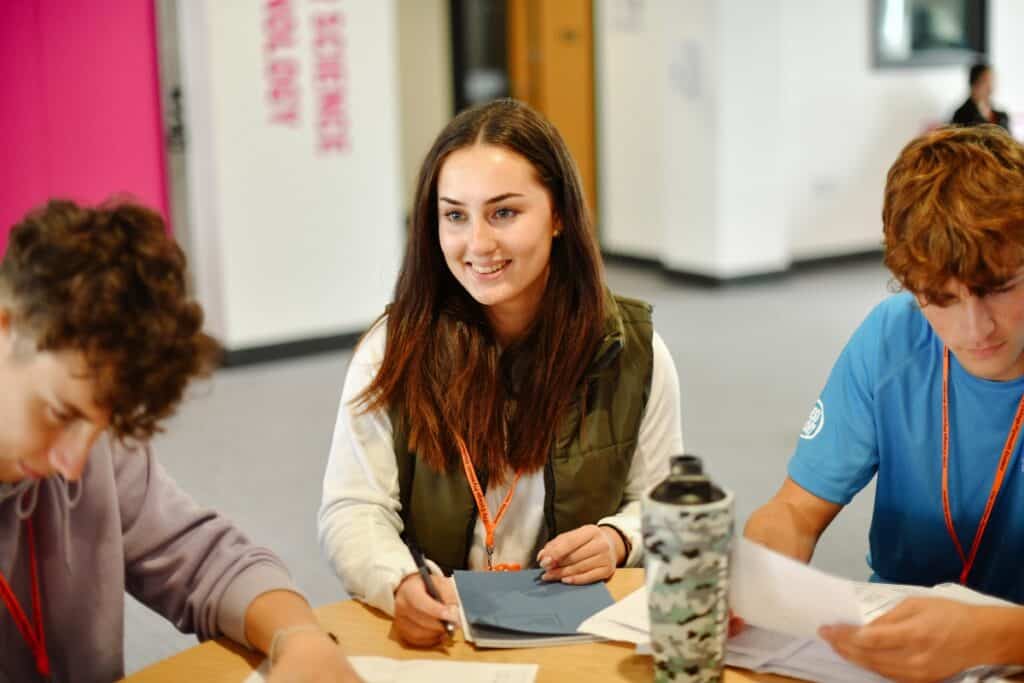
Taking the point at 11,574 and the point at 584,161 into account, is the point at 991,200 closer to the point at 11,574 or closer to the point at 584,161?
the point at 11,574

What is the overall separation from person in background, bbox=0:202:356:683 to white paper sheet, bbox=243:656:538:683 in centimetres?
5

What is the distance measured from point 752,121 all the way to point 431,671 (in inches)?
244

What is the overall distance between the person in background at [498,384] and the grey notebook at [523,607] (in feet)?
0.58

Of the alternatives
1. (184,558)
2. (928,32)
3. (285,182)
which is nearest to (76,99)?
(285,182)

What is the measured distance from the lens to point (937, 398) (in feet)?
5.66

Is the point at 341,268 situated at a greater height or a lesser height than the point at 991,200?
lesser

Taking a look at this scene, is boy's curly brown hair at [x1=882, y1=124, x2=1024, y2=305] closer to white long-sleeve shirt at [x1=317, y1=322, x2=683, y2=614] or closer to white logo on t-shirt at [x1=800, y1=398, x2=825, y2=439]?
white logo on t-shirt at [x1=800, y1=398, x2=825, y2=439]

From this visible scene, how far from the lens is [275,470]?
455cm

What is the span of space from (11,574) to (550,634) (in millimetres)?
628

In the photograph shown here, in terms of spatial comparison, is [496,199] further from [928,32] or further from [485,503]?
[928,32]

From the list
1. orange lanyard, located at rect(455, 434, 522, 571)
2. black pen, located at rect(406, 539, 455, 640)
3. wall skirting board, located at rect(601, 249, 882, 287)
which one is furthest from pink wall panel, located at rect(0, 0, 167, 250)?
black pen, located at rect(406, 539, 455, 640)

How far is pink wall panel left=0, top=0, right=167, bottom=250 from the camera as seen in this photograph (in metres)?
5.45

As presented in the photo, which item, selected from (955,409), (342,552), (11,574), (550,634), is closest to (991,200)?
(955,409)

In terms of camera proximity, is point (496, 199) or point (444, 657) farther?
point (496, 199)
